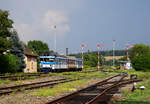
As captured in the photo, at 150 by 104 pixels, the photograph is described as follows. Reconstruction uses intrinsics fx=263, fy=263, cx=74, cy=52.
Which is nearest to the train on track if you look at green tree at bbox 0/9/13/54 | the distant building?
green tree at bbox 0/9/13/54

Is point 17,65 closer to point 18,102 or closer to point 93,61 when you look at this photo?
point 18,102

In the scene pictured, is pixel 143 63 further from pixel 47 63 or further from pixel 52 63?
pixel 47 63

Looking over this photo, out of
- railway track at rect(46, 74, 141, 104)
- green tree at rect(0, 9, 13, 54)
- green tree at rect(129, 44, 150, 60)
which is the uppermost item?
green tree at rect(129, 44, 150, 60)

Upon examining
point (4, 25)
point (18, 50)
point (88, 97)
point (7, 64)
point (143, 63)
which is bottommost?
point (88, 97)

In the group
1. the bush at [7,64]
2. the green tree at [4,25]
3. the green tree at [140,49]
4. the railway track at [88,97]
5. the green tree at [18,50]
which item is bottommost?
the railway track at [88,97]

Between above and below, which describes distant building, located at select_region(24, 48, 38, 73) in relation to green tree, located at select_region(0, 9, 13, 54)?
below

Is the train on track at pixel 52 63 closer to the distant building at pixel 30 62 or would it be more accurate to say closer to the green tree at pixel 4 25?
the green tree at pixel 4 25

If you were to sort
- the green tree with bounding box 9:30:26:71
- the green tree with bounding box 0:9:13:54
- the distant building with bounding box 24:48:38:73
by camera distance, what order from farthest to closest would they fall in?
the distant building with bounding box 24:48:38:73, the green tree with bounding box 9:30:26:71, the green tree with bounding box 0:9:13:54

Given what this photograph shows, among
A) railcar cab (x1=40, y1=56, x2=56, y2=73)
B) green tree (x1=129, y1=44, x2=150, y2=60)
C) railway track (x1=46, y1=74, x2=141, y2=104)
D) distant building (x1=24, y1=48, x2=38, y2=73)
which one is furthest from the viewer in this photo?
green tree (x1=129, y1=44, x2=150, y2=60)

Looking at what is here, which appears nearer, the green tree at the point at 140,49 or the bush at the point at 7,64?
the bush at the point at 7,64

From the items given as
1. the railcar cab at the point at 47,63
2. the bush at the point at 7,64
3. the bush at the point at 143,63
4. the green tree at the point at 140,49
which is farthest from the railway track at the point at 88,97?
the green tree at the point at 140,49

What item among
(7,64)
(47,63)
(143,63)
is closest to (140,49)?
(143,63)

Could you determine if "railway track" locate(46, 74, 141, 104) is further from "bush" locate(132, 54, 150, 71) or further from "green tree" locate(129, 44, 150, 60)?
"green tree" locate(129, 44, 150, 60)

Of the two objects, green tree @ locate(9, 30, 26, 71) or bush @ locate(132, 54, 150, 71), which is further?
bush @ locate(132, 54, 150, 71)
